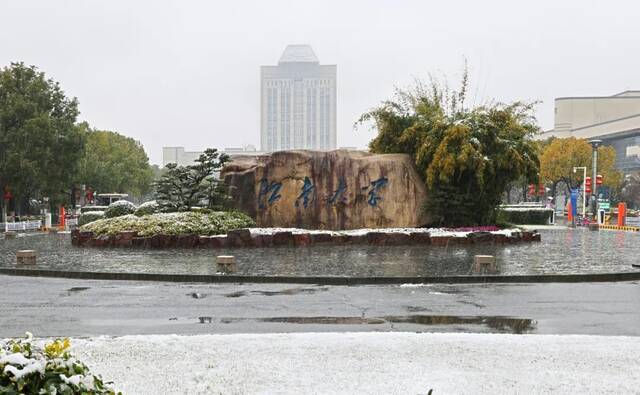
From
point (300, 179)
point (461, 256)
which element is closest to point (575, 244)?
point (461, 256)

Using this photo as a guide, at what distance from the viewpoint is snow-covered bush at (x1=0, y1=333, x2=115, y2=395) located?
9.67 feet

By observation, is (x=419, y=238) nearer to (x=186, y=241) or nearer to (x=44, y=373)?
(x=186, y=241)

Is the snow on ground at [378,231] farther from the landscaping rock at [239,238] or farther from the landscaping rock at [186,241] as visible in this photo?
the landscaping rock at [186,241]

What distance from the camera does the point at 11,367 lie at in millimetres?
2951

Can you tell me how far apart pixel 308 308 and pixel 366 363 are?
3.85 metres

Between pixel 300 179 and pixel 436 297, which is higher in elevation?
pixel 300 179

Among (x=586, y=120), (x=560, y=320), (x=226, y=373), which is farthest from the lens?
(x=586, y=120)

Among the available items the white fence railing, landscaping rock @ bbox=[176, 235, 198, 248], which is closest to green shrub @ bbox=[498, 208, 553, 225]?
landscaping rock @ bbox=[176, 235, 198, 248]

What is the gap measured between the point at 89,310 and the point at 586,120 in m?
110

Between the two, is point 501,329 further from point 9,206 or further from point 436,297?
point 9,206

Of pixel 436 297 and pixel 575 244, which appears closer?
pixel 436 297

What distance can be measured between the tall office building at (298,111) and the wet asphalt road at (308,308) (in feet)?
467

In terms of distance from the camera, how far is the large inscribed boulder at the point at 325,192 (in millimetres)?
Result: 23062

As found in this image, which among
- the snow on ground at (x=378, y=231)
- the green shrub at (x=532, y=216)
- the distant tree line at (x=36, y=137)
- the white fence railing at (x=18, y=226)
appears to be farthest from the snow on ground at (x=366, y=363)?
the distant tree line at (x=36, y=137)
